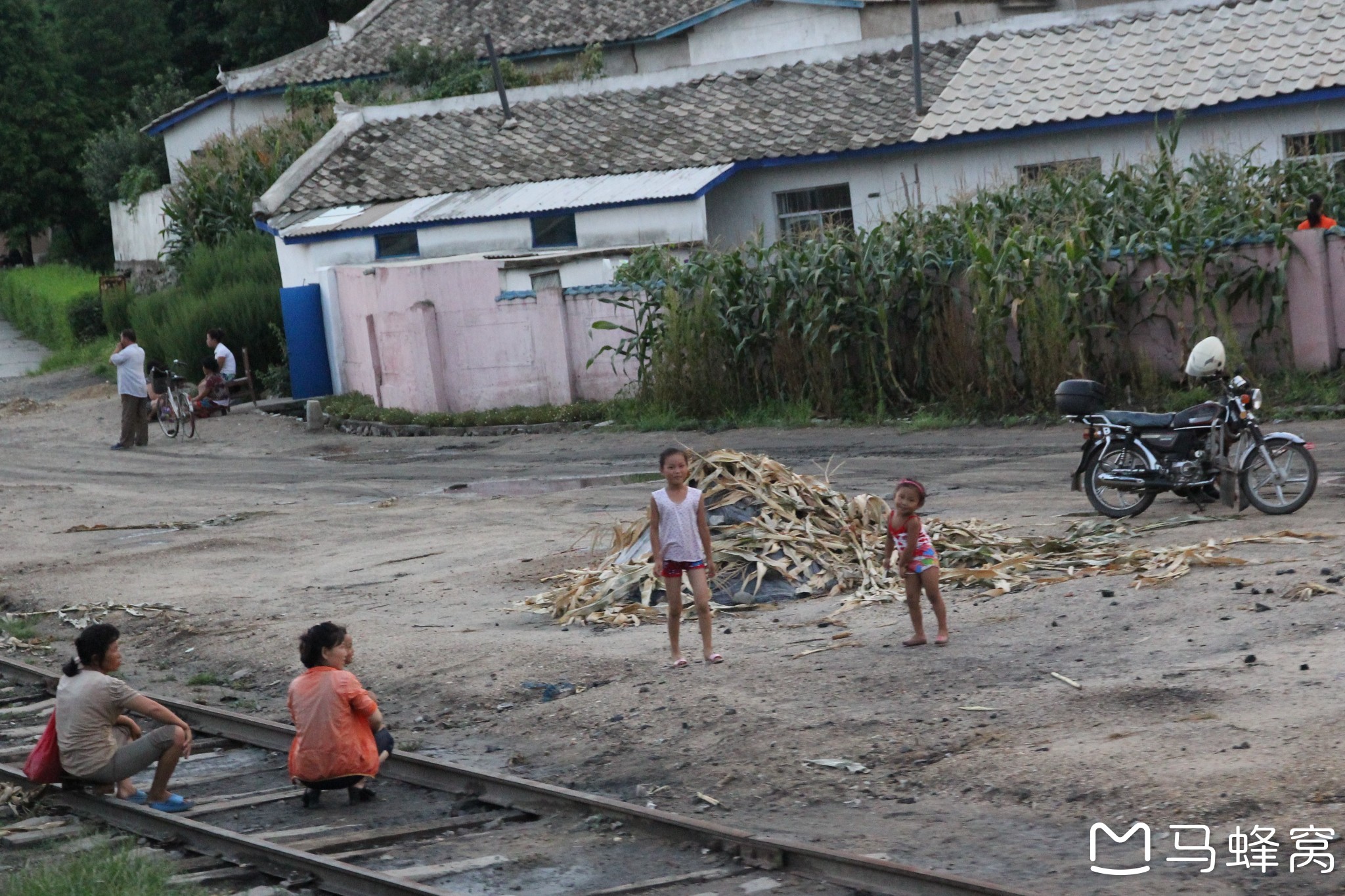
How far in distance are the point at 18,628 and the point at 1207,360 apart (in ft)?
30.4

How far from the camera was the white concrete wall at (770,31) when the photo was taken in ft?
117

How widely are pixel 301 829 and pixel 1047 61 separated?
23.6 metres

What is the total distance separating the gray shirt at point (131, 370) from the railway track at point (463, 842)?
53.0 ft

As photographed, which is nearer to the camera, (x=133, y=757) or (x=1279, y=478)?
(x=133, y=757)

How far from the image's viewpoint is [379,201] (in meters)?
31.1

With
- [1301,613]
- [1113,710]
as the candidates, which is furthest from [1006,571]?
[1113,710]

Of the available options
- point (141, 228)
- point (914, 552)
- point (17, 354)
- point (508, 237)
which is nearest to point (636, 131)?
point (508, 237)

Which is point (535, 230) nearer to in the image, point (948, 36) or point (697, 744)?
point (948, 36)

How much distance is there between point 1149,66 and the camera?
86.9 ft

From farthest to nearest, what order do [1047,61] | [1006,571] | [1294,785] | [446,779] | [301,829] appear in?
[1047,61], [1006,571], [446,779], [301,829], [1294,785]

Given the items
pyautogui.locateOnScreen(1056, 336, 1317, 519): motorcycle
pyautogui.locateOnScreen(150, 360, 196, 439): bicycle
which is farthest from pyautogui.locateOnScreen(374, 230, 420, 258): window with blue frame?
pyautogui.locateOnScreen(1056, 336, 1317, 519): motorcycle

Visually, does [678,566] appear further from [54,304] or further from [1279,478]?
[54,304]

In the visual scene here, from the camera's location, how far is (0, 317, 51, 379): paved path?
38.7 metres

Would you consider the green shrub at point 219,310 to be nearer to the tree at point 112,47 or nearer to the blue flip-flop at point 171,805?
the blue flip-flop at point 171,805
